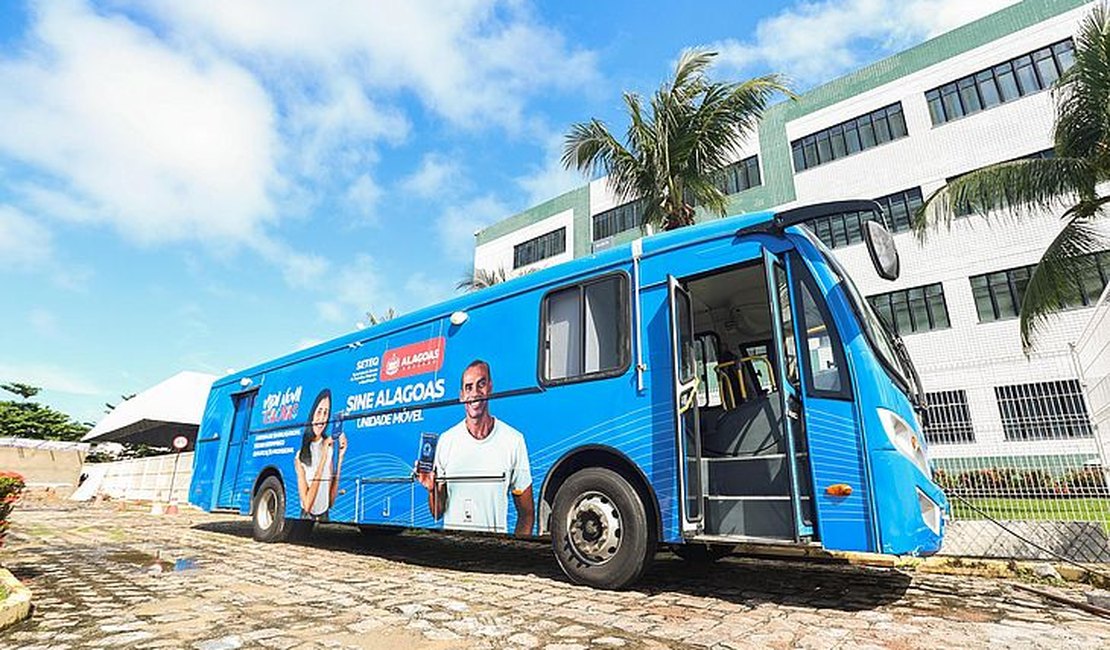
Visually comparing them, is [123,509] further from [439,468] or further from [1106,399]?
[1106,399]

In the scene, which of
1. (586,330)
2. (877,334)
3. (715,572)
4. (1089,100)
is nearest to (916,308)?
(1089,100)

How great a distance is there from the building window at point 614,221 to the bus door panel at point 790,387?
23.1 m

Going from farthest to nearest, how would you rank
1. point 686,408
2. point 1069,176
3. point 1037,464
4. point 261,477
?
1. point 1069,176
2. point 261,477
3. point 1037,464
4. point 686,408

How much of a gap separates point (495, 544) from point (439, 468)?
311cm

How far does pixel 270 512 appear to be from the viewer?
934 centimetres

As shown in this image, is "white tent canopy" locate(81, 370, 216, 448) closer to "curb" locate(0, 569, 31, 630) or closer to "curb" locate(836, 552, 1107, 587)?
"curb" locate(0, 569, 31, 630)

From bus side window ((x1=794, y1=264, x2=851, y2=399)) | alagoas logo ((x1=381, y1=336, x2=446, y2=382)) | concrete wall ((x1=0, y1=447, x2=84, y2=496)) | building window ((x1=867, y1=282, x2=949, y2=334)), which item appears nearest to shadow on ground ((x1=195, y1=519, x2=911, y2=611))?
bus side window ((x1=794, y1=264, x2=851, y2=399))

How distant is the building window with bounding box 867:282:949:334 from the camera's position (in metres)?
19.0

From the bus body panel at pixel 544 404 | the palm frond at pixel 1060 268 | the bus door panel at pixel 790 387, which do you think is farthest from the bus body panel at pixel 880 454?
the palm frond at pixel 1060 268

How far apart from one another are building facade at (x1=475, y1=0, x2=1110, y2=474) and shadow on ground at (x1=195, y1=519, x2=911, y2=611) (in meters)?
10.8

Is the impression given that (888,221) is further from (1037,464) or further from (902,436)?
(902,436)

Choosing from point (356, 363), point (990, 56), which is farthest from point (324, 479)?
point (990, 56)

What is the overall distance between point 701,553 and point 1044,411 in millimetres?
4826

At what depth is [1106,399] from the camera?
20.3ft
